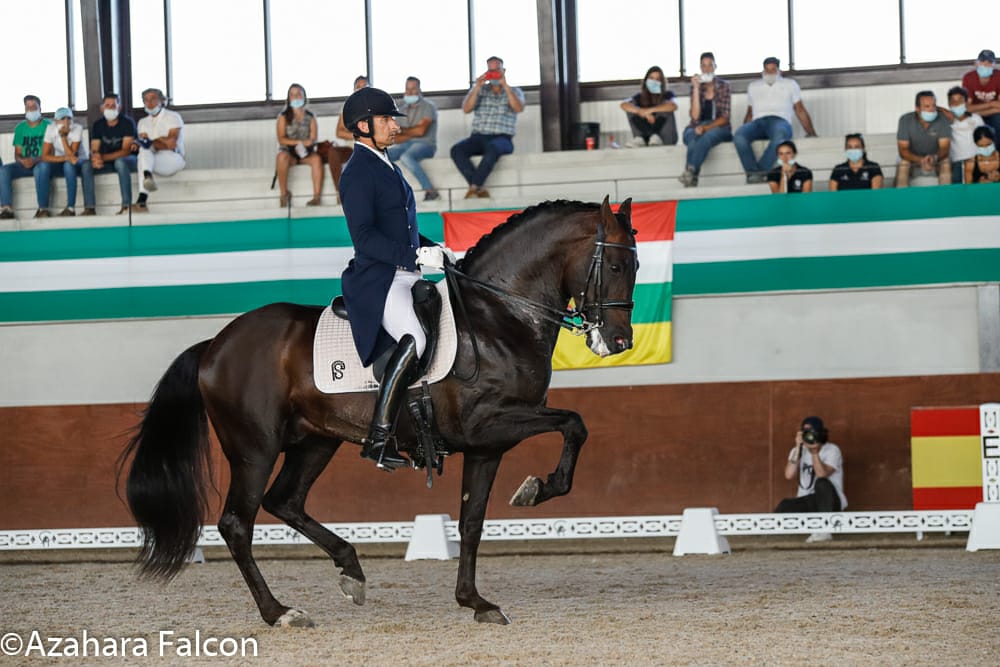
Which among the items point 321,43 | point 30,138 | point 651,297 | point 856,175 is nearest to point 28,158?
point 30,138

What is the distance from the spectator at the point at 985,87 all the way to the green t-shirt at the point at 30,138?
9.63 meters

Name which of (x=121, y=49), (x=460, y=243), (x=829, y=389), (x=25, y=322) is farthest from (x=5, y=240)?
(x=829, y=389)

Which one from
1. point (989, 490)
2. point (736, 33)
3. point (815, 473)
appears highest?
point (736, 33)

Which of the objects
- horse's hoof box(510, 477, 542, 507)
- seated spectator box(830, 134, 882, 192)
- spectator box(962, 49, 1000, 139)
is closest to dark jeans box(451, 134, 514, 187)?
seated spectator box(830, 134, 882, 192)

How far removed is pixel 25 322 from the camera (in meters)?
12.6

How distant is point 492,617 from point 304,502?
1.23 metres

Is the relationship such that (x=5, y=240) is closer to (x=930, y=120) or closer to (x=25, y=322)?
(x=25, y=322)

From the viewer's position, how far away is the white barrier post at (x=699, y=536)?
9164mm

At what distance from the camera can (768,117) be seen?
1284 cm

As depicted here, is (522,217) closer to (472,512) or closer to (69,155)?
(472,512)

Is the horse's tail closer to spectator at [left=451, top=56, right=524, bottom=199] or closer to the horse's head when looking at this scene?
the horse's head

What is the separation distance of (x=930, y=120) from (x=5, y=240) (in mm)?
9058

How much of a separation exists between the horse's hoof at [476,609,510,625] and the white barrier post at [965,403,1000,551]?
171 inches

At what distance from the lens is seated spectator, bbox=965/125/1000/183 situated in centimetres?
1145
